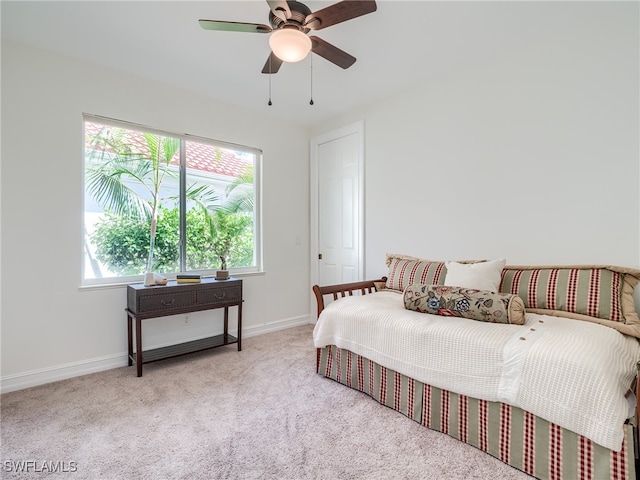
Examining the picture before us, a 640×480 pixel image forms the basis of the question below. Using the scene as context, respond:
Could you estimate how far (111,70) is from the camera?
2760 millimetres

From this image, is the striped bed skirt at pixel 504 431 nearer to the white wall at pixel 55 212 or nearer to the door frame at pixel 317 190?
the door frame at pixel 317 190

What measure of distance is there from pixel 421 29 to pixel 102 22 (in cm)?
219

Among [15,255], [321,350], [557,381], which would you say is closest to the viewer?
[557,381]

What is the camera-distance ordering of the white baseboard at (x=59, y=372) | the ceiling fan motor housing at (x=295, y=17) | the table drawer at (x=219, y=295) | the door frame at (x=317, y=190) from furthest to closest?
the door frame at (x=317, y=190), the table drawer at (x=219, y=295), the white baseboard at (x=59, y=372), the ceiling fan motor housing at (x=295, y=17)

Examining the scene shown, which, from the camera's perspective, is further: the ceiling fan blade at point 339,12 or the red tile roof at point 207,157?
the red tile roof at point 207,157

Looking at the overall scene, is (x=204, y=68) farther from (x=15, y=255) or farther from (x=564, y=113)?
(x=564, y=113)

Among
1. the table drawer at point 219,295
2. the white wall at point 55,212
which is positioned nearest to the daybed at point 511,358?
the table drawer at point 219,295

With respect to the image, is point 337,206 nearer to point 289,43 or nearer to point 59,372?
point 289,43

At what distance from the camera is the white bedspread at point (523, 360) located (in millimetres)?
1291

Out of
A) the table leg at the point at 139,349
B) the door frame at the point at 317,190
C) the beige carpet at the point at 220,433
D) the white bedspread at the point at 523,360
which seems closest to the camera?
the white bedspread at the point at 523,360

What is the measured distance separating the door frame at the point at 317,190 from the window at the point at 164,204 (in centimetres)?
74

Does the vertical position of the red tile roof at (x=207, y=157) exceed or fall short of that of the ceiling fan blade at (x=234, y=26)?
it falls short

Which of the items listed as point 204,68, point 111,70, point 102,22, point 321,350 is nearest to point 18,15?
point 102,22

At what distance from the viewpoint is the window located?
2777 mm
